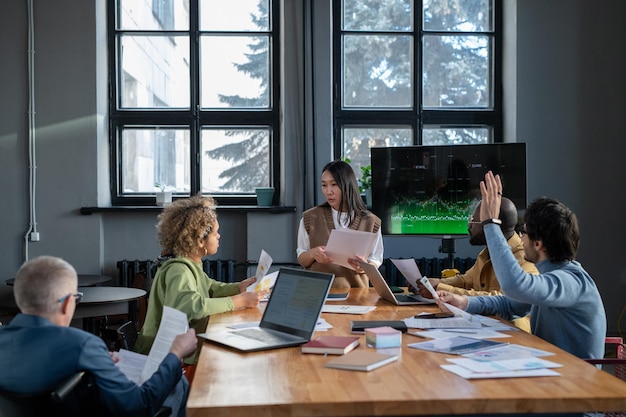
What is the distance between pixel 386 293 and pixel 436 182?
5.08ft

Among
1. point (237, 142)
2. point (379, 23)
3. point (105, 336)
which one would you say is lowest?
point (105, 336)

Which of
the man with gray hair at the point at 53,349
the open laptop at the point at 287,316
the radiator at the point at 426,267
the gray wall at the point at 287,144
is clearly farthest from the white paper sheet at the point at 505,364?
the gray wall at the point at 287,144

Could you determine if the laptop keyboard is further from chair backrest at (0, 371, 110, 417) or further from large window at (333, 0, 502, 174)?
large window at (333, 0, 502, 174)

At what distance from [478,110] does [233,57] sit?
1964mm

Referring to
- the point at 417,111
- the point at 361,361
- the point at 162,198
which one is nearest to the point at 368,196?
the point at 417,111

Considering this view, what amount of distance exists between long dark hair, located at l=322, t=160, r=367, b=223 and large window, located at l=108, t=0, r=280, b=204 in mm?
1769

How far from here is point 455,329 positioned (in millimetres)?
2533

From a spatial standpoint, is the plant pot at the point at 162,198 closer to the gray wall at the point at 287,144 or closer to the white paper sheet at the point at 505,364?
the gray wall at the point at 287,144

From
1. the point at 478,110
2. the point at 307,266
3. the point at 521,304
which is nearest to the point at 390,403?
the point at 521,304

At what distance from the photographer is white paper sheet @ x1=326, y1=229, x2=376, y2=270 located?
11.1 ft

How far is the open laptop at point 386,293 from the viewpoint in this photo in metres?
3.25

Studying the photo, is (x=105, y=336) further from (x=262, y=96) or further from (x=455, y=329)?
(x=262, y=96)

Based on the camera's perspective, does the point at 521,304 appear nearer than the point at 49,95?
Yes

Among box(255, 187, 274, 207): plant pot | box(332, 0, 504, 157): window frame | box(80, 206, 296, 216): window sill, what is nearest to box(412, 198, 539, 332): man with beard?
box(80, 206, 296, 216): window sill
